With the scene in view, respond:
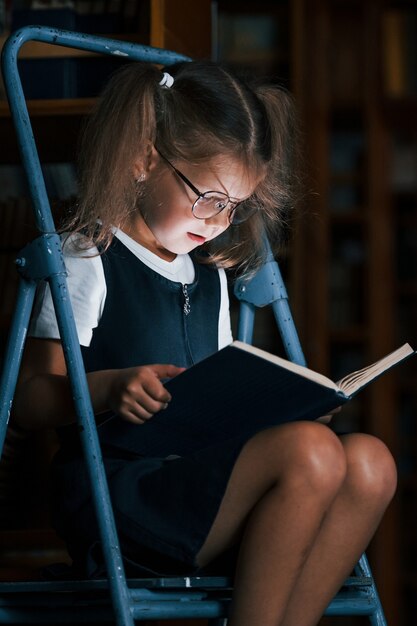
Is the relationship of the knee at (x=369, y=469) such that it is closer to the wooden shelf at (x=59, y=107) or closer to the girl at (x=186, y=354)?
the girl at (x=186, y=354)

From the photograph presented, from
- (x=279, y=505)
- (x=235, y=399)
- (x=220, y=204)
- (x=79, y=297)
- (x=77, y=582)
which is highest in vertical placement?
(x=220, y=204)

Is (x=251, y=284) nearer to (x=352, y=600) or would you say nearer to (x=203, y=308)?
(x=203, y=308)

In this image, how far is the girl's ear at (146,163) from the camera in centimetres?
149

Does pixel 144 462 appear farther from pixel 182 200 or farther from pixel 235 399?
pixel 182 200

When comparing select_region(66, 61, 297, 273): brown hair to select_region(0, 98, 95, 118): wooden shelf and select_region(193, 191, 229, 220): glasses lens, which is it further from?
select_region(0, 98, 95, 118): wooden shelf

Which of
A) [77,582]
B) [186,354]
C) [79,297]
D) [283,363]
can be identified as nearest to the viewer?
[283,363]

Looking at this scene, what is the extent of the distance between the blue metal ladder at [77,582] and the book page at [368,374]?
0.86 ft

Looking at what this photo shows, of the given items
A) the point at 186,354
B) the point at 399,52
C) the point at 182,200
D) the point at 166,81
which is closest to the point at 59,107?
the point at 166,81

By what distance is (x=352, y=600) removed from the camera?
129 cm

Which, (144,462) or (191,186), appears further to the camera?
(191,186)

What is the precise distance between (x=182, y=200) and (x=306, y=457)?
18.0 inches

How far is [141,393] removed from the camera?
3.84ft

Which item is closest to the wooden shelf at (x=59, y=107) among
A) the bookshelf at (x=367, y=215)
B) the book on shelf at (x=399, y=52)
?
the bookshelf at (x=367, y=215)

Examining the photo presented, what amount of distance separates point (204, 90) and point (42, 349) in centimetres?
44
